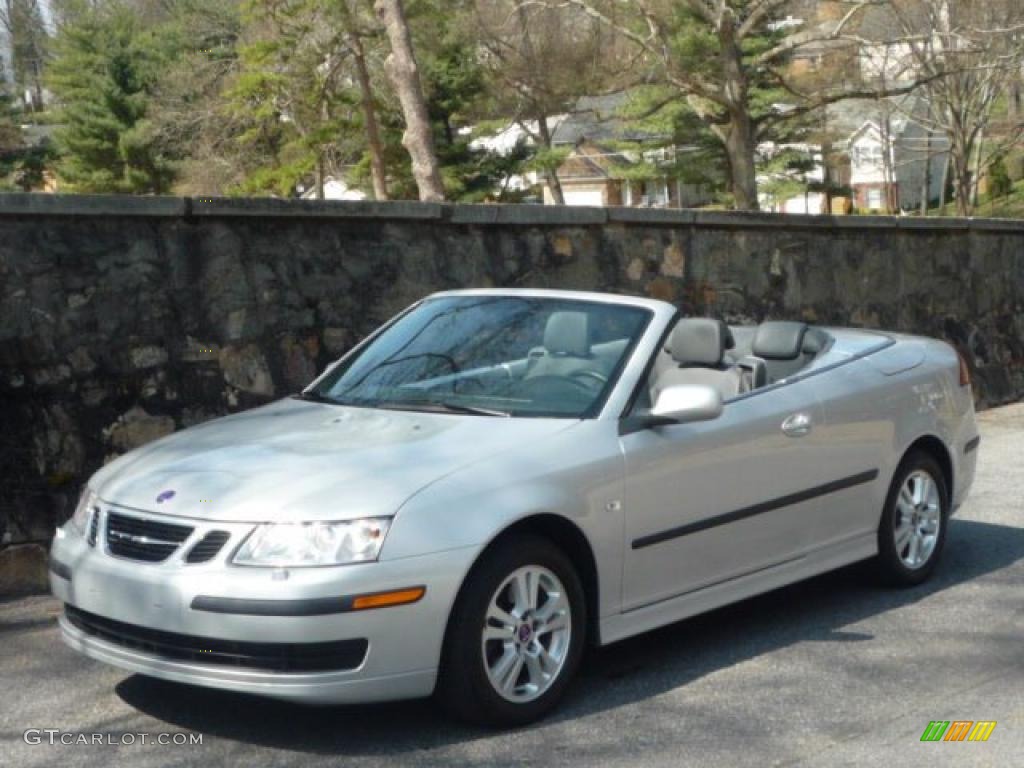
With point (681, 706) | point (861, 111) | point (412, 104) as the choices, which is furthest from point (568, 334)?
point (861, 111)

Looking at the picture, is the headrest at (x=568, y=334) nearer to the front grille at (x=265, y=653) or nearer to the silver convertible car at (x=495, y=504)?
the silver convertible car at (x=495, y=504)

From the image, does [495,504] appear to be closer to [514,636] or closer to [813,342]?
[514,636]

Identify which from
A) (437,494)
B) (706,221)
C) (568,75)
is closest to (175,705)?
(437,494)

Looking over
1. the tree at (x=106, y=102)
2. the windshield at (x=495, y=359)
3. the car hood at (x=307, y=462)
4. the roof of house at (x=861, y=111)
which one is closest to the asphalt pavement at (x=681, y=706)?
the car hood at (x=307, y=462)

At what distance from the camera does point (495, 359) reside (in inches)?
248

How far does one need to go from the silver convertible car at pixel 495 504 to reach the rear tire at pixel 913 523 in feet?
0.06

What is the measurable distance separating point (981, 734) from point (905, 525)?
86.1 inches

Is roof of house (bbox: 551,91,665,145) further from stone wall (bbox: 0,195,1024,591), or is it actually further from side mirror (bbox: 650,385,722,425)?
side mirror (bbox: 650,385,722,425)

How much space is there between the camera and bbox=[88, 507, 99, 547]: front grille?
5.34 m

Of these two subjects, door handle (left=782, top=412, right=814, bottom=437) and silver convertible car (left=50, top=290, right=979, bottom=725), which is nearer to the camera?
silver convertible car (left=50, top=290, right=979, bottom=725)

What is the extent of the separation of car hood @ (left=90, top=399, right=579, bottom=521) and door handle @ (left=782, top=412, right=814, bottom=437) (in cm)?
120

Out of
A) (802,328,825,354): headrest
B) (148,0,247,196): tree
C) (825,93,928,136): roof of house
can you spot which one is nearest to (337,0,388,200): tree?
(148,0,247,196): tree

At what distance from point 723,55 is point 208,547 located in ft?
73.2

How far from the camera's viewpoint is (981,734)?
5.22 metres
